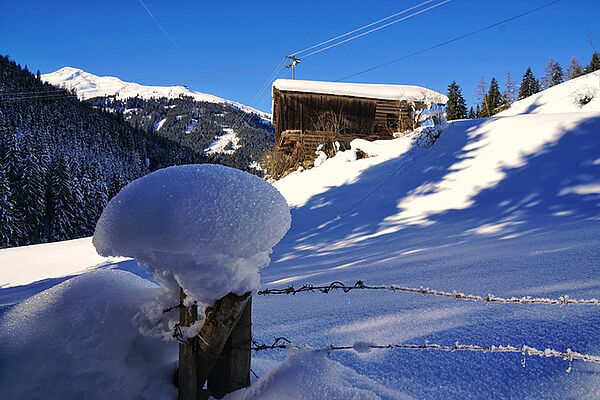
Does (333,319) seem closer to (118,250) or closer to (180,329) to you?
(180,329)

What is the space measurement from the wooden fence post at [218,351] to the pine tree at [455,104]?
45948 mm

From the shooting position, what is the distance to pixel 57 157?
46938mm

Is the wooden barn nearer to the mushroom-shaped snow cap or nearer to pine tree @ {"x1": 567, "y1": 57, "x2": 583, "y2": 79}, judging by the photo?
the mushroom-shaped snow cap

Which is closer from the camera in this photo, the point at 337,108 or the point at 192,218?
the point at 192,218

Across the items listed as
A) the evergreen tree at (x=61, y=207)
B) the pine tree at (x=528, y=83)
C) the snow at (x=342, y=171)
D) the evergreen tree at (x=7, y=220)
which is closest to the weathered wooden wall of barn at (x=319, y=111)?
the snow at (x=342, y=171)

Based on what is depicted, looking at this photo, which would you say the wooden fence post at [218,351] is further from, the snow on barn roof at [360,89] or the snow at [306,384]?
the snow on barn roof at [360,89]

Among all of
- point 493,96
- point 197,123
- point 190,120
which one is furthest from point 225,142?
point 493,96

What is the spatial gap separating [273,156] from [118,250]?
20.0m

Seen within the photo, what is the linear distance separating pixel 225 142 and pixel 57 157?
348 feet

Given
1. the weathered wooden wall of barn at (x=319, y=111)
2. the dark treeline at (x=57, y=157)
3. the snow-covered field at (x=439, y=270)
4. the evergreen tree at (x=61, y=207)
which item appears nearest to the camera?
the snow-covered field at (x=439, y=270)

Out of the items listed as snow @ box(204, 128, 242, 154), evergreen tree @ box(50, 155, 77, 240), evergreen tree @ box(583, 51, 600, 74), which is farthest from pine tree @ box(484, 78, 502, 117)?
snow @ box(204, 128, 242, 154)

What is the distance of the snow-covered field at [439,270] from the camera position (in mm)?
1190

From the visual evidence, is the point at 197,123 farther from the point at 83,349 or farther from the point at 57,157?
the point at 83,349

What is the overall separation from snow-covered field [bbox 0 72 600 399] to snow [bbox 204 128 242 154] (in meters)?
135
